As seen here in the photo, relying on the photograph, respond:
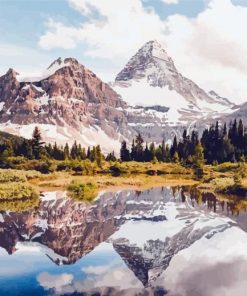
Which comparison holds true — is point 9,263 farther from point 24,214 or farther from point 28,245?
point 24,214

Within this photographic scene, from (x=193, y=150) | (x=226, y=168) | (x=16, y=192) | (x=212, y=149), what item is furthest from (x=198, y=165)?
(x=16, y=192)

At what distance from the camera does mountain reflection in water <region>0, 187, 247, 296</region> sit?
18953 millimetres

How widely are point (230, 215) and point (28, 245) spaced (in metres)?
18.3

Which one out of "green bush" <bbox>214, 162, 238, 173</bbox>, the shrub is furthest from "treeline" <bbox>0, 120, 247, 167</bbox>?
the shrub

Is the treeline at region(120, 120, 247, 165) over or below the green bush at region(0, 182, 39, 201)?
over

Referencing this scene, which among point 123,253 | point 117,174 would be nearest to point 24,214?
point 123,253

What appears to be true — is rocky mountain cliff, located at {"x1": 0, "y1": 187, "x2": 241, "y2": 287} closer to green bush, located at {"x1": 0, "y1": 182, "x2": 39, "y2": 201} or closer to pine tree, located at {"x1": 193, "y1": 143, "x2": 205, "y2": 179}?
green bush, located at {"x1": 0, "y1": 182, "x2": 39, "y2": 201}

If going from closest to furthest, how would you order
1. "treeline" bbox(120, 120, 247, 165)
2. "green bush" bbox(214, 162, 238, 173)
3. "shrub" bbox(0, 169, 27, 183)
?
1. "shrub" bbox(0, 169, 27, 183)
2. "green bush" bbox(214, 162, 238, 173)
3. "treeline" bbox(120, 120, 247, 165)

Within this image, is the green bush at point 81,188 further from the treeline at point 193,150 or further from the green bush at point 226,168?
the treeline at point 193,150

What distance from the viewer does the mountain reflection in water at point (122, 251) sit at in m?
19.0

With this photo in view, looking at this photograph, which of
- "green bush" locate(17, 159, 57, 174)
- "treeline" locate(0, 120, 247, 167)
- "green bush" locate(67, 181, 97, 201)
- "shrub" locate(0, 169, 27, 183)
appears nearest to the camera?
"green bush" locate(67, 181, 97, 201)

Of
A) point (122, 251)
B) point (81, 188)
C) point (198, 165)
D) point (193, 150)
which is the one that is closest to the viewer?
point (122, 251)

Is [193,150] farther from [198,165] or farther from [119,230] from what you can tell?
[119,230]

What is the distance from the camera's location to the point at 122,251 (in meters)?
25.0
